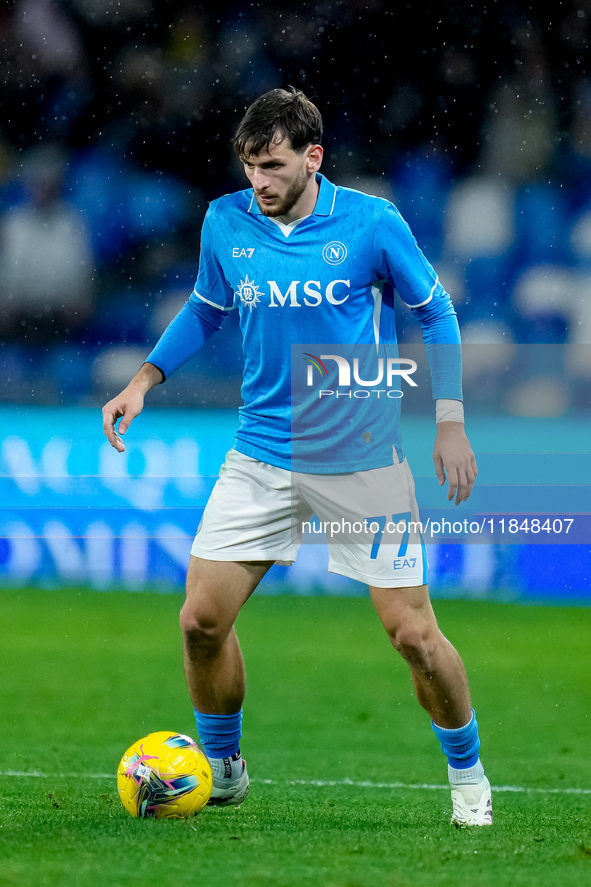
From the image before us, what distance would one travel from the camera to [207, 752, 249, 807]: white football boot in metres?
3.02

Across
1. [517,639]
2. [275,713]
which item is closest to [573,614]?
[517,639]

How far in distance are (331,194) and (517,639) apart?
2987 millimetres

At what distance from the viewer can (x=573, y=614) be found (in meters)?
5.74

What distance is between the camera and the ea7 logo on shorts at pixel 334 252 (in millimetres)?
2865

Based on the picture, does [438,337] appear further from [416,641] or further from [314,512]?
[416,641]

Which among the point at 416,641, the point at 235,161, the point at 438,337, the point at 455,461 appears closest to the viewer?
the point at 416,641

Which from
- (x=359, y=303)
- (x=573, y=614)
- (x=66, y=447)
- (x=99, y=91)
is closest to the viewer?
(x=359, y=303)

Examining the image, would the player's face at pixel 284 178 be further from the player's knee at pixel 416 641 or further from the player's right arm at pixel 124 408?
the player's knee at pixel 416 641

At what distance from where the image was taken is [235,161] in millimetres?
7605

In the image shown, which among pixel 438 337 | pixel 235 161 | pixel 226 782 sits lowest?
pixel 226 782

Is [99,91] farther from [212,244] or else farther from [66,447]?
[212,244]

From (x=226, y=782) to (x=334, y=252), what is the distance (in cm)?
146

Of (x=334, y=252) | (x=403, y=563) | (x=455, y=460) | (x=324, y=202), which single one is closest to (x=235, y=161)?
(x=324, y=202)

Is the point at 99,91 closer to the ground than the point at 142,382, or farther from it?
farther from it
